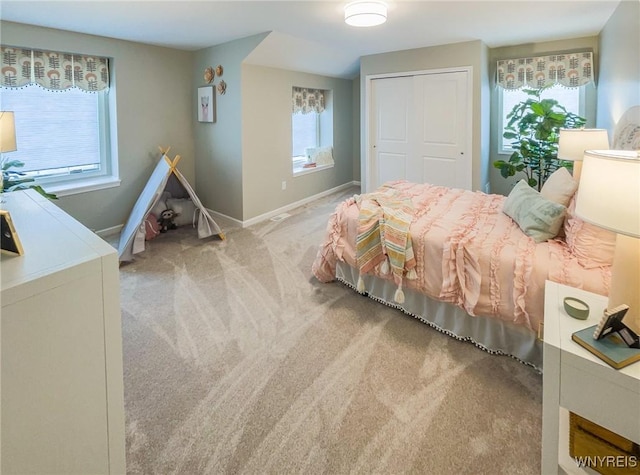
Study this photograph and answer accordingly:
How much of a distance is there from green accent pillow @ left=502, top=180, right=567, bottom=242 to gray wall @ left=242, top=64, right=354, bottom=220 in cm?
332

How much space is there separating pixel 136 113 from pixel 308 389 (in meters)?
4.15

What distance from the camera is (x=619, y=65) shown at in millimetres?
3340

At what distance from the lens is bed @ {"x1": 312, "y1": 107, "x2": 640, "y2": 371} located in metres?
2.11

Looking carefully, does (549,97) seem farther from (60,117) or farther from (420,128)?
(60,117)

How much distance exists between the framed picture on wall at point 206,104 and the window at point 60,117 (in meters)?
1.11

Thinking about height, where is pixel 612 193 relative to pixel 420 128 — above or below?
below

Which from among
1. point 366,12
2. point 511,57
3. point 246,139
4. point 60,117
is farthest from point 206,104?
point 511,57

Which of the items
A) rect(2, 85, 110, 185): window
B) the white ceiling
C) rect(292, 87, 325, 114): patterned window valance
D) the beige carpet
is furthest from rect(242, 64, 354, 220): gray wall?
the beige carpet

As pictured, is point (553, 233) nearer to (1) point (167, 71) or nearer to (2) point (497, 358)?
(2) point (497, 358)

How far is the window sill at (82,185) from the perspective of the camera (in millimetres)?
4270

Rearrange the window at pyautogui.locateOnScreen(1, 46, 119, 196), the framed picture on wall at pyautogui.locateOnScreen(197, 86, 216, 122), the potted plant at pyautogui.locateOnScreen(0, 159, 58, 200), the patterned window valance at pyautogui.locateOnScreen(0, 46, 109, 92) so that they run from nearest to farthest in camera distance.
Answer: the potted plant at pyautogui.locateOnScreen(0, 159, 58, 200)
the patterned window valance at pyautogui.locateOnScreen(0, 46, 109, 92)
the window at pyautogui.locateOnScreen(1, 46, 119, 196)
the framed picture on wall at pyautogui.locateOnScreen(197, 86, 216, 122)

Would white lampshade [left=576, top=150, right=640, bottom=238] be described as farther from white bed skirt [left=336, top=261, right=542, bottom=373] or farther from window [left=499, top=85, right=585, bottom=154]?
window [left=499, top=85, right=585, bottom=154]

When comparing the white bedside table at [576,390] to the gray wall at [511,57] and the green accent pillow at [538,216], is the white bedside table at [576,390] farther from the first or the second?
the gray wall at [511,57]

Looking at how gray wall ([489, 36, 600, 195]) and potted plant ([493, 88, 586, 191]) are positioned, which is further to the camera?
gray wall ([489, 36, 600, 195])
